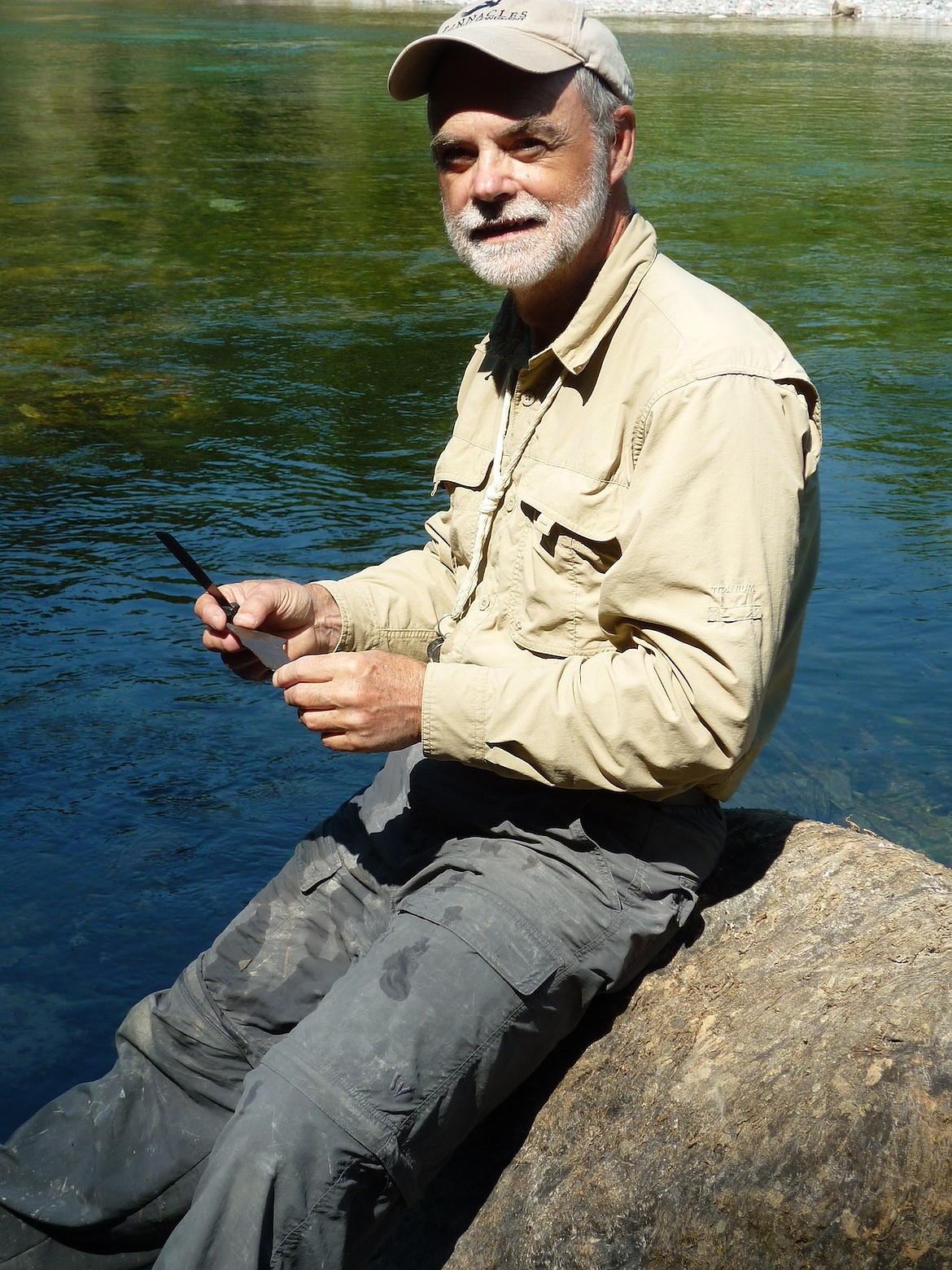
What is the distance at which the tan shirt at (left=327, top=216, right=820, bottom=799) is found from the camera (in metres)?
2.29

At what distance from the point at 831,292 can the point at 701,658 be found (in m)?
9.19

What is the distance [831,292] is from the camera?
1080cm

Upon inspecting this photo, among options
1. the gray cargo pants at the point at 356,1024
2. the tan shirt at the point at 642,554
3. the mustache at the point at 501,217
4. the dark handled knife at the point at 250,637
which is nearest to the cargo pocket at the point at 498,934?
the gray cargo pants at the point at 356,1024

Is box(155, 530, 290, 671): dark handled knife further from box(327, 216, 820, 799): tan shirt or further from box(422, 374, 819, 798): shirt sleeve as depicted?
box(422, 374, 819, 798): shirt sleeve

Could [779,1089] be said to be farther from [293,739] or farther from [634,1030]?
[293,739]

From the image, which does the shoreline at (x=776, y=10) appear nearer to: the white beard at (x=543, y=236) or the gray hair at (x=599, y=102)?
the gray hair at (x=599, y=102)

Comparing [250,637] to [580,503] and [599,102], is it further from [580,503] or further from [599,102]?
[599,102]

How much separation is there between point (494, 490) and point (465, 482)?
0.46ft

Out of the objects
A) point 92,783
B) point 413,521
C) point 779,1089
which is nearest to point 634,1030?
point 779,1089

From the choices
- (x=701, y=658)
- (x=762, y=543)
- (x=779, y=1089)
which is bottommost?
(x=779, y=1089)

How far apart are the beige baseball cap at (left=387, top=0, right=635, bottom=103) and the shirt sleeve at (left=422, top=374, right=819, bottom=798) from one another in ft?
2.32

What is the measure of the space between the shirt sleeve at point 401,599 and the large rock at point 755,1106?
2.61ft

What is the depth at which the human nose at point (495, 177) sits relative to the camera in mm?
2719

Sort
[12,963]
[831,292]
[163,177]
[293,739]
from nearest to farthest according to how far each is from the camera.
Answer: [12,963] < [293,739] < [831,292] < [163,177]
